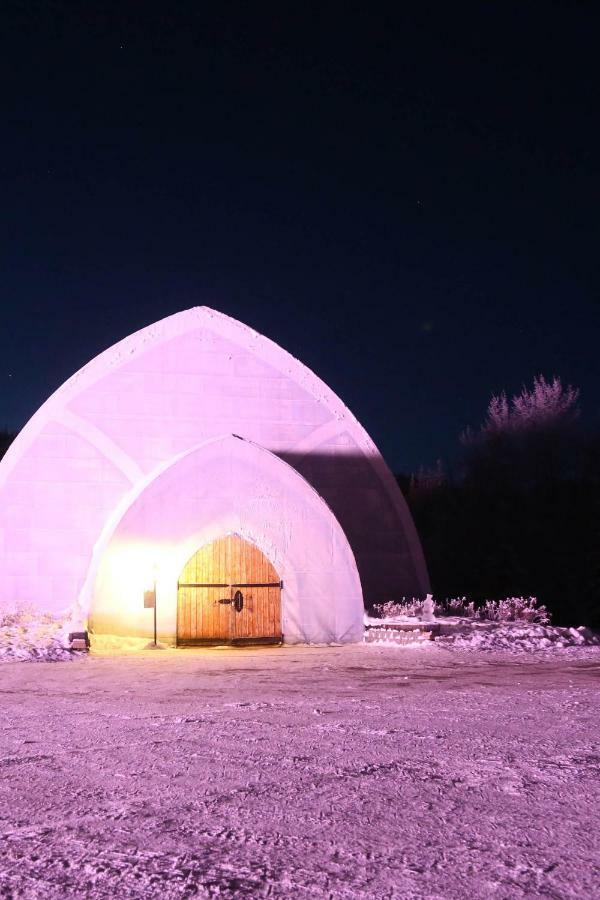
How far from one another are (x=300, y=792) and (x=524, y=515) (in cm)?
2742

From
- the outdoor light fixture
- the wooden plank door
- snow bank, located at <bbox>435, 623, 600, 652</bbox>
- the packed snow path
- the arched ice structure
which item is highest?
the arched ice structure

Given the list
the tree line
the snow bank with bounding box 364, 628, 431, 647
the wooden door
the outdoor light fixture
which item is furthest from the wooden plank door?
the tree line

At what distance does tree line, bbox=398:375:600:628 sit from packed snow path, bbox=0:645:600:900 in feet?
66.6

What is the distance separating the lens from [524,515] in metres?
30.6

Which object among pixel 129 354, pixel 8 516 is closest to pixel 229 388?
pixel 129 354

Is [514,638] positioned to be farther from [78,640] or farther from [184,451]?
[78,640]

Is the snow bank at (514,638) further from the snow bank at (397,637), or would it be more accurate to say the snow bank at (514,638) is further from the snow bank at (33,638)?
the snow bank at (33,638)

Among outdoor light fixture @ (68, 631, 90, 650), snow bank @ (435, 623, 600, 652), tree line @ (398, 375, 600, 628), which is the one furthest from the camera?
tree line @ (398, 375, 600, 628)

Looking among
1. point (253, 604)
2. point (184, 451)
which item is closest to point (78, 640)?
point (253, 604)

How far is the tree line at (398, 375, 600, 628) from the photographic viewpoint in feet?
92.5

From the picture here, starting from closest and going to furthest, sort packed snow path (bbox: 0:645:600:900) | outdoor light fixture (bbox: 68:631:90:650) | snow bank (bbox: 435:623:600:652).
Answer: packed snow path (bbox: 0:645:600:900), outdoor light fixture (bbox: 68:631:90:650), snow bank (bbox: 435:623:600:652)

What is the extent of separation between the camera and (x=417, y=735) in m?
6.05

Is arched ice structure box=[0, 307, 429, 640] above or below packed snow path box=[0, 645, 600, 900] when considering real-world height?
above

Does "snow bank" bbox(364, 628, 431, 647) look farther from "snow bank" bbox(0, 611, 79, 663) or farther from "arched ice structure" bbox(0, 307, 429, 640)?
"snow bank" bbox(0, 611, 79, 663)
